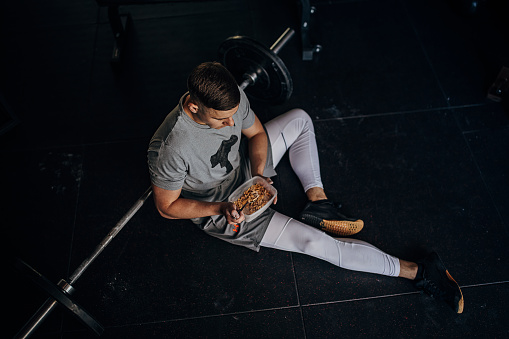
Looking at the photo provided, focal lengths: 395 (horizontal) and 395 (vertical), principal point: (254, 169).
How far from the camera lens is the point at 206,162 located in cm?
192

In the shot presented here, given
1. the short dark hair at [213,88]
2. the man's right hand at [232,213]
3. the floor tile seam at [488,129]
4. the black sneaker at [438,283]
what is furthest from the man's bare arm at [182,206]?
the floor tile seam at [488,129]

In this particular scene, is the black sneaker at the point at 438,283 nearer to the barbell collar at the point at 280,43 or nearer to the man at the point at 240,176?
the man at the point at 240,176

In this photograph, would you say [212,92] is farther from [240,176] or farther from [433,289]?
[433,289]

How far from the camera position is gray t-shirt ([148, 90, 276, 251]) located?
1.73 meters

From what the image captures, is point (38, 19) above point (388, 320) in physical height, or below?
above

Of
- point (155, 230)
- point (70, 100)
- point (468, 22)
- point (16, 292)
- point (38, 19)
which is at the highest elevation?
point (468, 22)

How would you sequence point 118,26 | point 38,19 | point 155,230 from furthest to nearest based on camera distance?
1. point 38,19
2. point 118,26
3. point 155,230

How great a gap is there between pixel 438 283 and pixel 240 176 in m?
1.25

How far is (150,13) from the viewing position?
3686 millimetres

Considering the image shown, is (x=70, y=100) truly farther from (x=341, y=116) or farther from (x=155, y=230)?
(x=341, y=116)

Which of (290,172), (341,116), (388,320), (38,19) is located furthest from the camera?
(38,19)

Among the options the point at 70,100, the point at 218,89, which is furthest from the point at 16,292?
the point at 218,89

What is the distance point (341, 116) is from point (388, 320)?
1.48m

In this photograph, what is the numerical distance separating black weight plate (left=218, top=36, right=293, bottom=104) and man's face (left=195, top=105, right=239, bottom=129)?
761 mm
